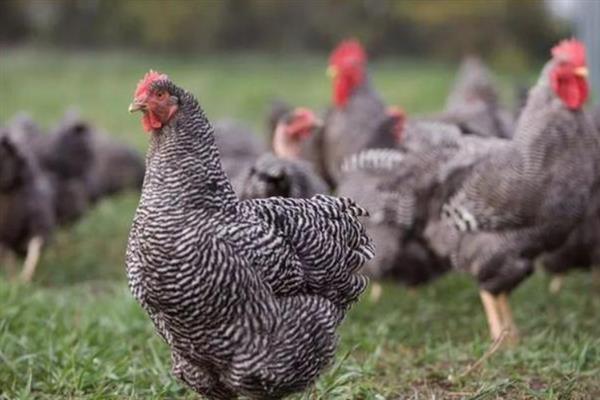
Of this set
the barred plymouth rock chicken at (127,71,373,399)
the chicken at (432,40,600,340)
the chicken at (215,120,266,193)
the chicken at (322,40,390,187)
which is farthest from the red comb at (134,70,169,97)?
the chicken at (322,40,390,187)

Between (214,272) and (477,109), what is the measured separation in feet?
17.4

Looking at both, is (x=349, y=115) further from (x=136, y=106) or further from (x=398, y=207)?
(x=136, y=106)

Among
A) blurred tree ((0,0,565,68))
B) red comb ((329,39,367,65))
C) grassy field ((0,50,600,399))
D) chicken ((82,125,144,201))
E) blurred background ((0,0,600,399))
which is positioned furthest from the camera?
blurred tree ((0,0,565,68))

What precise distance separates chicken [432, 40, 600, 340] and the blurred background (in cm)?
48

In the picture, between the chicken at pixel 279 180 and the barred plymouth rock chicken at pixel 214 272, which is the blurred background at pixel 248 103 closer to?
the barred plymouth rock chicken at pixel 214 272

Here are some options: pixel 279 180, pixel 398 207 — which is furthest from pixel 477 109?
pixel 279 180

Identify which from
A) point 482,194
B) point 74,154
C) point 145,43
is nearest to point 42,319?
point 482,194

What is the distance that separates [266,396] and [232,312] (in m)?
0.46

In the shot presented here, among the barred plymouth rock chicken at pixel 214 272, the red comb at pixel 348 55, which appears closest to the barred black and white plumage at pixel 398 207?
the red comb at pixel 348 55

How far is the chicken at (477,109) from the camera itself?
7.80 meters

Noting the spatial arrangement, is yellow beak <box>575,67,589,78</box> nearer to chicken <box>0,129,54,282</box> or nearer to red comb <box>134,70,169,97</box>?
red comb <box>134,70,169,97</box>

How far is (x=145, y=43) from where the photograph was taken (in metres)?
24.5

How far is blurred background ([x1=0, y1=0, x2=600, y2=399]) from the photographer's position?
4805 mm

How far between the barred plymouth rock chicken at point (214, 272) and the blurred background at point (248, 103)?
716mm
